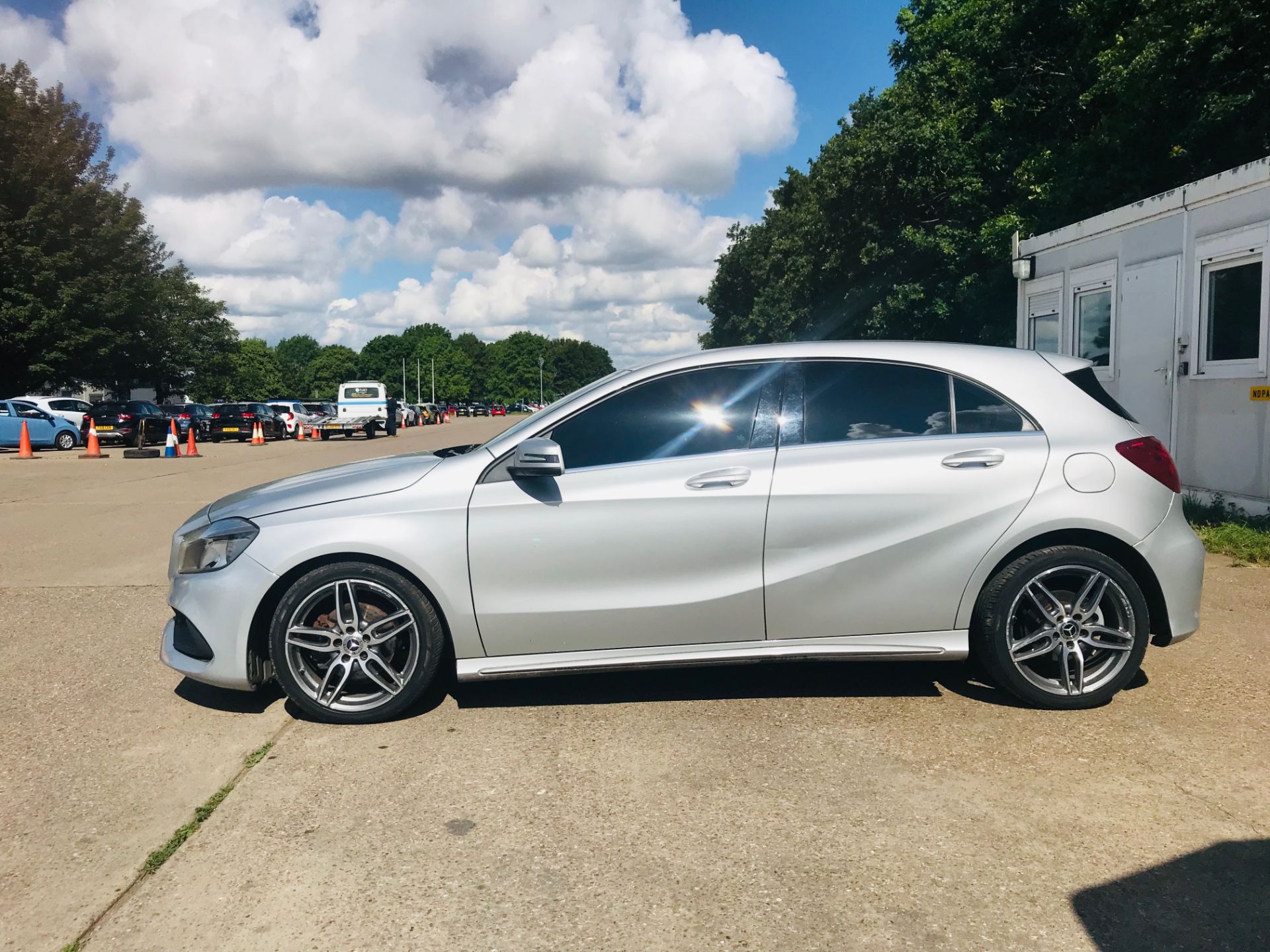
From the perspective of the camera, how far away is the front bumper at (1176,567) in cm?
441

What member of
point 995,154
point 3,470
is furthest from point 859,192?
point 3,470

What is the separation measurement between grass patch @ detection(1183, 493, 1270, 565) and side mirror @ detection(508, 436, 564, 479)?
5.69 meters

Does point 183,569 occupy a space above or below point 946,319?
below

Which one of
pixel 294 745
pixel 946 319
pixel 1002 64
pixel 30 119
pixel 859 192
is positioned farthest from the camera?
pixel 30 119

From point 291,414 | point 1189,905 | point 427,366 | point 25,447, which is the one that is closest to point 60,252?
point 291,414

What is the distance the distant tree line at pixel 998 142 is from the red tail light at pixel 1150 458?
14.9 m

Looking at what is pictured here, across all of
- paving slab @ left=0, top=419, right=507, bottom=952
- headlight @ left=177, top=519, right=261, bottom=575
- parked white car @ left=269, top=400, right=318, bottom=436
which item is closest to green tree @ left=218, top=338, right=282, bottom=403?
parked white car @ left=269, top=400, right=318, bottom=436

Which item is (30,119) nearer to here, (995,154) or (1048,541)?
(995,154)


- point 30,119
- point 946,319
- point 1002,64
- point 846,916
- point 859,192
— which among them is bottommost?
point 846,916

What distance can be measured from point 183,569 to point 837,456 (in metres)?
2.99

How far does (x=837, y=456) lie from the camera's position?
14.5 feet

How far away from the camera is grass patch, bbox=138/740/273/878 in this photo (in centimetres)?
314

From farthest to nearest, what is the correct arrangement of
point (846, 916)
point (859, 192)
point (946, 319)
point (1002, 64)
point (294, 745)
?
point (859, 192), point (946, 319), point (1002, 64), point (294, 745), point (846, 916)

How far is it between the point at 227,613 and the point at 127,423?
30296mm
